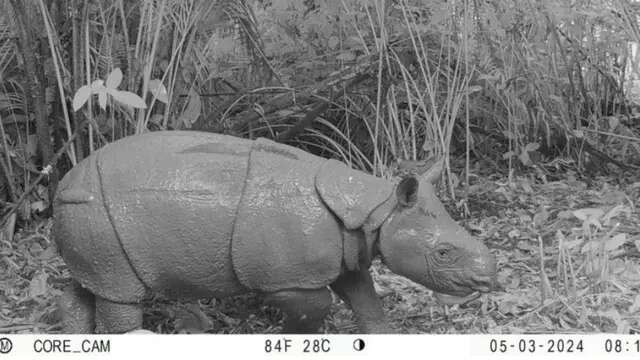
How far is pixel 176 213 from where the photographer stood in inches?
118

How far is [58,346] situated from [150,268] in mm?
377

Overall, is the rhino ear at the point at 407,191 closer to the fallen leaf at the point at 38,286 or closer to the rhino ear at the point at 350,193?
the rhino ear at the point at 350,193

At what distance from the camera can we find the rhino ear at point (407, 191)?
297 centimetres

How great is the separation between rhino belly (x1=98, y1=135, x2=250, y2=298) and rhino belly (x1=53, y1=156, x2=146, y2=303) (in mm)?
32

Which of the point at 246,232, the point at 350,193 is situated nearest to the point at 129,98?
the point at 246,232

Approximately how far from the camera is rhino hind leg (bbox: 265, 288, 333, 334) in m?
3.03

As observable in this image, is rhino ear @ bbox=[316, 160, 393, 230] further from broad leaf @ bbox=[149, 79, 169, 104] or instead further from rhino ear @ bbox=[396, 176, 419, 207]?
broad leaf @ bbox=[149, 79, 169, 104]

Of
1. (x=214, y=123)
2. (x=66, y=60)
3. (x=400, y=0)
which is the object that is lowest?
(x=214, y=123)

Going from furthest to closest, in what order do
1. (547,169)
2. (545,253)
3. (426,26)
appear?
(547,169) → (426,26) → (545,253)

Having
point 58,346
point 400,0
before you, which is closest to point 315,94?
point 400,0

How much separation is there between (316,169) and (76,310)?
977 millimetres

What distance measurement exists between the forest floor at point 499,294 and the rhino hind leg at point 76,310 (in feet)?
0.80

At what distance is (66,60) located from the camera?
4.27m

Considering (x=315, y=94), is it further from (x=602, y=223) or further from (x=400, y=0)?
(x=602, y=223)
